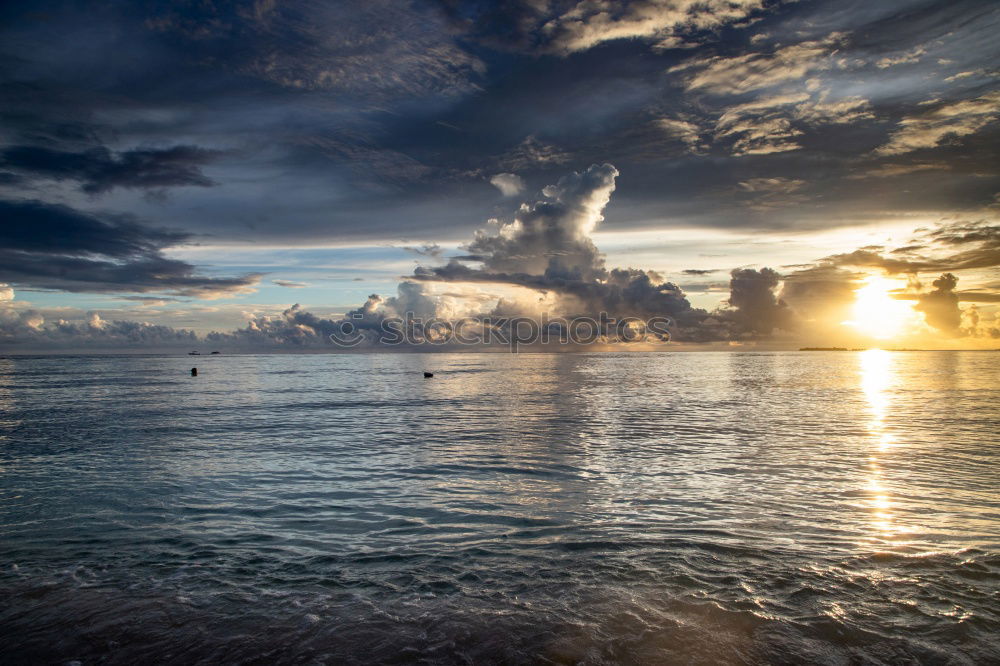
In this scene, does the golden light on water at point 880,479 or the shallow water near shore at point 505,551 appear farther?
the golden light on water at point 880,479

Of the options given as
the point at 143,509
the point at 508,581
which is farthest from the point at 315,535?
the point at 143,509

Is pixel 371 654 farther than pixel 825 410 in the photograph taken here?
No

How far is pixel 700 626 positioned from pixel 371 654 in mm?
4922

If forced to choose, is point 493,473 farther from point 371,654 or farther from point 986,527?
point 986,527

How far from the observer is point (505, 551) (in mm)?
11523

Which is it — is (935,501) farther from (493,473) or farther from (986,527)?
(493,473)

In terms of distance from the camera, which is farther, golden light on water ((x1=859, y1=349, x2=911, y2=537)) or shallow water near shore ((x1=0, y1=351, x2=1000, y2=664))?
golden light on water ((x1=859, y1=349, x2=911, y2=537))

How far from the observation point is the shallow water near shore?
7855 millimetres

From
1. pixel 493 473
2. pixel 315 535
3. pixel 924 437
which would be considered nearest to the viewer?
pixel 315 535

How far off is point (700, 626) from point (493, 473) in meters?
12.3

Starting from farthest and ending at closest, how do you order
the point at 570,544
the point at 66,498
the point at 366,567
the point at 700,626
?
the point at 66,498
the point at 570,544
the point at 366,567
the point at 700,626

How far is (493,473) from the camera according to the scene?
19.9 metres

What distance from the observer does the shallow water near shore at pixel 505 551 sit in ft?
25.8

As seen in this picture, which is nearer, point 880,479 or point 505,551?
point 505,551
